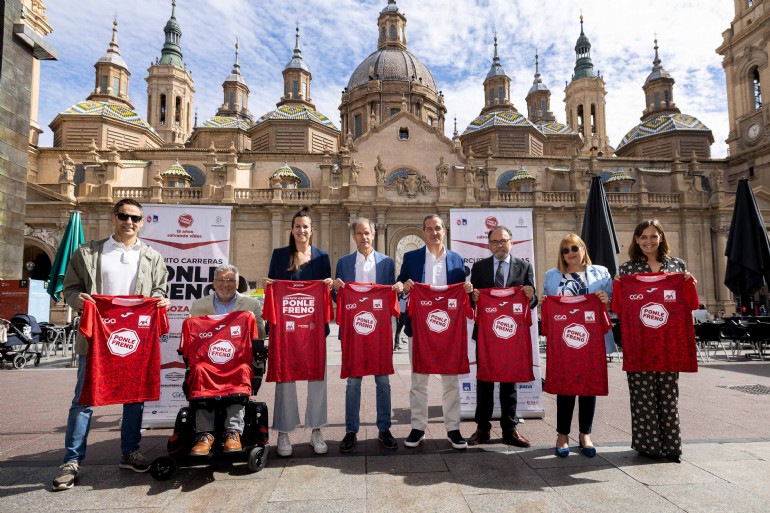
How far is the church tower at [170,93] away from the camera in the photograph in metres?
49.4

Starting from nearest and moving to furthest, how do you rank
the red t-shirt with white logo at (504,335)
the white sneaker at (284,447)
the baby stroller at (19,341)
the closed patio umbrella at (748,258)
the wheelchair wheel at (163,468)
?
the wheelchair wheel at (163,468) → the white sneaker at (284,447) → the red t-shirt with white logo at (504,335) → the closed patio umbrella at (748,258) → the baby stroller at (19,341)

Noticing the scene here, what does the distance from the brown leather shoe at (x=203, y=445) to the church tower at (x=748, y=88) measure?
4389 centimetres

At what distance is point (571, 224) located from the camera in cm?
3250

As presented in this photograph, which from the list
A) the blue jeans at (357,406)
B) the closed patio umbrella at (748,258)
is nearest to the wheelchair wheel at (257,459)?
the blue jeans at (357,406)

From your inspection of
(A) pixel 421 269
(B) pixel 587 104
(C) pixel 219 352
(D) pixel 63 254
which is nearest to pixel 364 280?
(A) pixel 421 269

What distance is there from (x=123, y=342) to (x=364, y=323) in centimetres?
244

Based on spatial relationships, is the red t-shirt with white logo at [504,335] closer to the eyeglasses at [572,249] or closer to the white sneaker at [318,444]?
the eyeglasses at [572,249]

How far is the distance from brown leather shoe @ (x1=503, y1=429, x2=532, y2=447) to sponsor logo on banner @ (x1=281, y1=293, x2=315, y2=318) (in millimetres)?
2523

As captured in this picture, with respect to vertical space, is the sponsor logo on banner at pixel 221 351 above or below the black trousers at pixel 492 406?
above

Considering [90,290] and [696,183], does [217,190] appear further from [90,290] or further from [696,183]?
[696,183]

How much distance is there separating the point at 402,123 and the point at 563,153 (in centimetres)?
2024

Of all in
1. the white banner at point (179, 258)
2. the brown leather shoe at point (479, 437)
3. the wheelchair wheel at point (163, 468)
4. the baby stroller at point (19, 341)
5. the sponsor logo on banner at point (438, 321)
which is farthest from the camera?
the baby stroller at point (19, 341)

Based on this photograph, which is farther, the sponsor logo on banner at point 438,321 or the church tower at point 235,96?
the church tower at point 235,96

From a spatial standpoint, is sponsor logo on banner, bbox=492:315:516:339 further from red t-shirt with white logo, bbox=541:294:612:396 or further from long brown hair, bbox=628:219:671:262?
long brown hair, bbox=628:219:671:262
